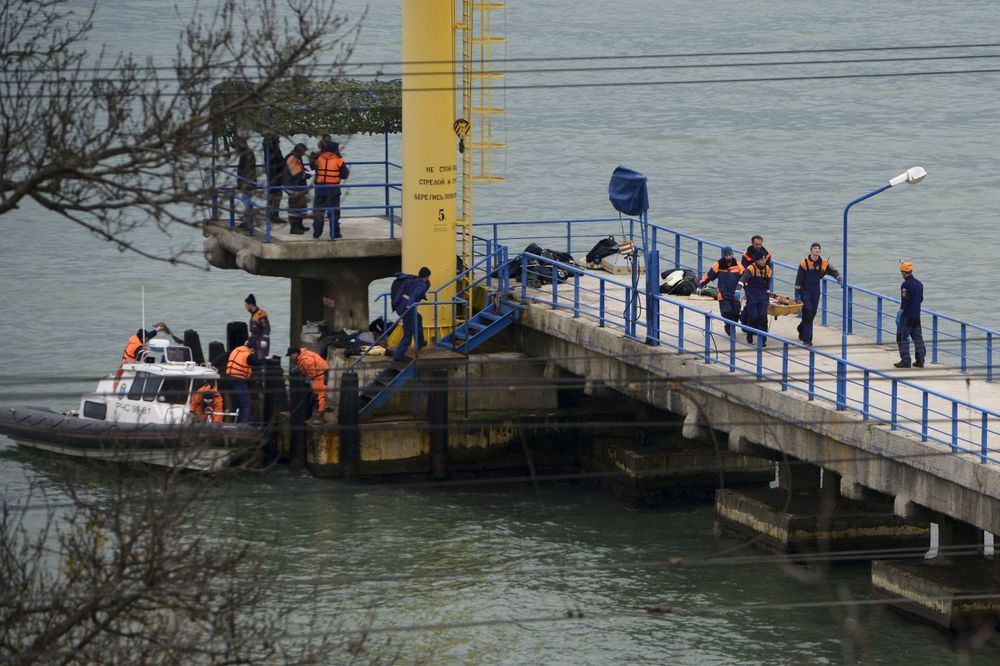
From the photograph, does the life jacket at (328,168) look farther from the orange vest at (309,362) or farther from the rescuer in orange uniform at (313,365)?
the orange vest at (309,362)

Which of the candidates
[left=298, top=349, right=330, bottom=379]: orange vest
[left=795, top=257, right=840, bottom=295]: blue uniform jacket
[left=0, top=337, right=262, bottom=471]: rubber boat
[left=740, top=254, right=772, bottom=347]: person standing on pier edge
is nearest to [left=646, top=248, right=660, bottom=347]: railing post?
[left=740, top=254, right=772, bottom=347]: person standing on pier edge

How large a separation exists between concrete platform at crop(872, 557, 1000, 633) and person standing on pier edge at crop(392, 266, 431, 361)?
356 inches

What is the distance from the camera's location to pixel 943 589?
79.7 ft

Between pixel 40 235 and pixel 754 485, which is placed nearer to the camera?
pixel 754 485

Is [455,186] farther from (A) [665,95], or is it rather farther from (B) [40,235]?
(A) [665,95]

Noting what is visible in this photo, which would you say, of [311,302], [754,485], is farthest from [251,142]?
[754,485]

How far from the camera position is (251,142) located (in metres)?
44.6

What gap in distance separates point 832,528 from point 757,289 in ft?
11.3

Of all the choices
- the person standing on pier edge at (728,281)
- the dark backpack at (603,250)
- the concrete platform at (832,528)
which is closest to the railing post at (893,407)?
the concrete platform at (832,528)

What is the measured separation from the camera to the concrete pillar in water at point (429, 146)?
3116cm

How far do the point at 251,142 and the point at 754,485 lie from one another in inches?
672

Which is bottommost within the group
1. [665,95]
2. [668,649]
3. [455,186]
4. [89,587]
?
[668,649]

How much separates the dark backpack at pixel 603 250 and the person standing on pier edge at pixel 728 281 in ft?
17.8

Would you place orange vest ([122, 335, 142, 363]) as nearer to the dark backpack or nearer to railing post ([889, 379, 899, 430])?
the dark backpack
